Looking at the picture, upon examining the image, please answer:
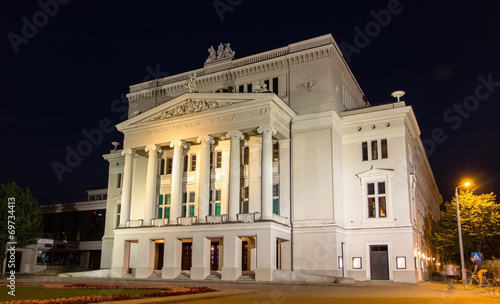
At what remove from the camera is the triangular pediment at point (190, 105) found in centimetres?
4403

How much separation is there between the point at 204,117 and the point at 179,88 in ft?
34.9

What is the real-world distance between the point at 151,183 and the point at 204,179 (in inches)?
270

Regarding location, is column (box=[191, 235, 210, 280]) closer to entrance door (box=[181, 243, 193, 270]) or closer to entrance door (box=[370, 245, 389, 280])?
entrance door (box=[181, 243, 193, 270])

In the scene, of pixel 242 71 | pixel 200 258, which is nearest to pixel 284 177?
pixel 200 258

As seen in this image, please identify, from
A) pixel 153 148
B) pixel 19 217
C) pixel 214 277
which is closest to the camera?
pixel 214 277

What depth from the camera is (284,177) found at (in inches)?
1757

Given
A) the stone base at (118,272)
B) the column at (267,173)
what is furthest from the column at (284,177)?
the stone base at (118,272)

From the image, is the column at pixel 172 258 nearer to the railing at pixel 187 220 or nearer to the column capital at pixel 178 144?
the railing at pixel 187 220

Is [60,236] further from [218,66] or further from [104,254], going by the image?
[218,66]

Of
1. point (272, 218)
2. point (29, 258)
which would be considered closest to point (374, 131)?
point (272, 218)

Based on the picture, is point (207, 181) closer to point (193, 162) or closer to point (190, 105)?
point (193, 162)

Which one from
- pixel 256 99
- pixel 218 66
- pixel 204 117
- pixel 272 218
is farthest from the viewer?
pixel 218 66

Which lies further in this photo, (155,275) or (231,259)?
(155,275)

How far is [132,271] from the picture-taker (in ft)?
158
